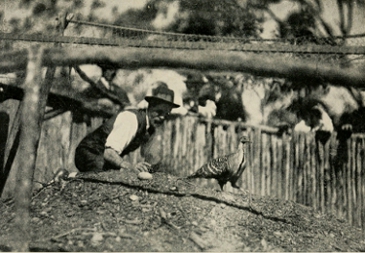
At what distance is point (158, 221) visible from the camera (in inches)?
124

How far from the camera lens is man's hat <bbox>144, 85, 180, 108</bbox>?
14.0 feet

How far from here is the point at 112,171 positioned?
12.2 ft

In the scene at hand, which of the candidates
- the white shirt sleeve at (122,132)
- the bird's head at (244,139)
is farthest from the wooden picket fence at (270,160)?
the white shirt sleeve at (122,132)

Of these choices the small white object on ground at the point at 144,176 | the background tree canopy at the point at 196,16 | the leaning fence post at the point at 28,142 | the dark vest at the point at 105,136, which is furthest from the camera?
the background tree canopy at the point at 196,16

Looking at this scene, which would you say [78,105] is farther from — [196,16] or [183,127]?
[196,16]

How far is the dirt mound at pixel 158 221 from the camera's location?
3.03 metres

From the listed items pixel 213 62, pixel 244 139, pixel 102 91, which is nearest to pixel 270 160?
pixel 244 139

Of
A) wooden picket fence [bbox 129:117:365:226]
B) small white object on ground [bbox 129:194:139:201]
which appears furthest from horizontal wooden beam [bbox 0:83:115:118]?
small white object on ground [bbox 129:194:139:201]

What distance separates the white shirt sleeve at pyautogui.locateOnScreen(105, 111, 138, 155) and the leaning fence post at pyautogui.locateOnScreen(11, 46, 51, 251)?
79 cm

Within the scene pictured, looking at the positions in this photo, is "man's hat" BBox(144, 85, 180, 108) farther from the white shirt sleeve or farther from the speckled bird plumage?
the speckled bird plumage

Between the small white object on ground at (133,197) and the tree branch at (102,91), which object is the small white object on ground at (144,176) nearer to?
the small white object on ground at (133,197)

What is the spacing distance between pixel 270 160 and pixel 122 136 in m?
1.71

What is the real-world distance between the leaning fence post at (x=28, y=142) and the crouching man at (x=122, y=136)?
798 mm

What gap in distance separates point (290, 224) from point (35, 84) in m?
2.33
